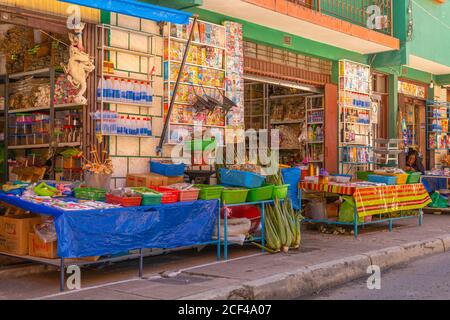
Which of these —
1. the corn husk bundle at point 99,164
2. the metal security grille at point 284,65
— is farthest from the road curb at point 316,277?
the metal security grille at point 284,65

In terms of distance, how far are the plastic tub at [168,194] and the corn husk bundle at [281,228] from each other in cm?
176

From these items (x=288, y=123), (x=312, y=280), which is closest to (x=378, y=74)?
(x=288, y=123)

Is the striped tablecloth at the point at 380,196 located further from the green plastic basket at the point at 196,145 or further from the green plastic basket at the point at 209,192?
the green plastic basket at the point at 209,192

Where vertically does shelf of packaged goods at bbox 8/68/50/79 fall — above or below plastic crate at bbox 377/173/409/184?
above

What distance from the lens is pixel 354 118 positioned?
14.9 m

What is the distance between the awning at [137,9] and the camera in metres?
7.48

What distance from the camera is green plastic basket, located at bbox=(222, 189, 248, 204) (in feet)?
27.9

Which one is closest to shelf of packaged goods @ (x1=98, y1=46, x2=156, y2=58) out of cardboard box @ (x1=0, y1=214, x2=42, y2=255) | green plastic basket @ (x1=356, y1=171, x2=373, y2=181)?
cardboard box @ (x1=0, y1=214, x2=42, y2=255)

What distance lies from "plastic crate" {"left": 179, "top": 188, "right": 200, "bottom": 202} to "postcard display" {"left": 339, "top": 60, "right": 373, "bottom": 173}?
7148 mm

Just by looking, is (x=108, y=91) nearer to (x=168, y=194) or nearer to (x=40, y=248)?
(x=168, y=194)

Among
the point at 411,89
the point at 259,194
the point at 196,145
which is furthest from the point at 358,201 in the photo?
the point at 411,89

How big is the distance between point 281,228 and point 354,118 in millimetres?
6558

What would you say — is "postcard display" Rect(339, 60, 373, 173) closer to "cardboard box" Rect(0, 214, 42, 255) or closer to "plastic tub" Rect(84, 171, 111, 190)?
"plastic tub" Rect(84, 171, 111, 190)

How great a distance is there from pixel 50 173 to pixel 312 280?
4.39m
